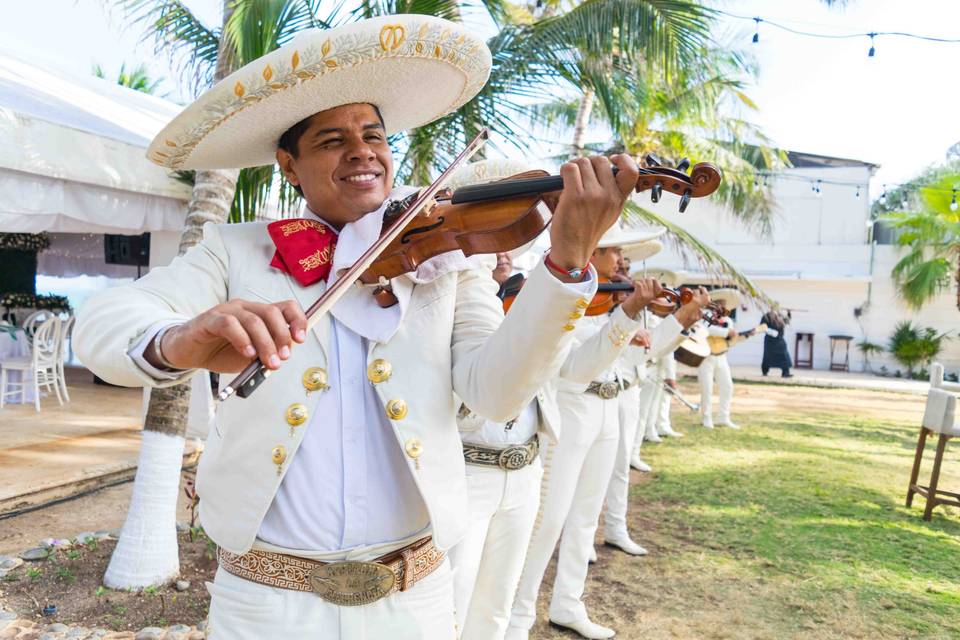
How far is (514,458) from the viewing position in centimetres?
283

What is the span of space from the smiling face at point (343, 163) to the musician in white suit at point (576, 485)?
75.5 inches

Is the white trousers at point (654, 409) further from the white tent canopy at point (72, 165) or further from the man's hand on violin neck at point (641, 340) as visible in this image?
the white tent canopy at point (72, 165)

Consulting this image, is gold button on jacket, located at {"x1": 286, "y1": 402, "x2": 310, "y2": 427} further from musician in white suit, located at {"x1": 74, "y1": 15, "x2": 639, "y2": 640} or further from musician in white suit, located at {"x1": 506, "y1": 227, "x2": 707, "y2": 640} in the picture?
musician in white suit, located at {"x1": 506, "y1": 227, "x2": 707, "y2": 640}

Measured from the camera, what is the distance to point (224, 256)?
1.59 meters

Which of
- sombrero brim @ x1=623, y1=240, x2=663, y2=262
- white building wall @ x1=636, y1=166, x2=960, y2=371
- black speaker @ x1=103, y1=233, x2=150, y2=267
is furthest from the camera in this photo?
white building wall @ x1=636, y1=166, x2=960, y2=371

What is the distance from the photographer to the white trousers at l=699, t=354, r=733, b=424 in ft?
35.7

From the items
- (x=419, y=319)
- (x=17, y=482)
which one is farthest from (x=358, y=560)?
(x=17, y=482)

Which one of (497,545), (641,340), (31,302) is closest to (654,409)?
(641,340)

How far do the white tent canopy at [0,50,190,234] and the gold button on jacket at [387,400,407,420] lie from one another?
5.23 metres

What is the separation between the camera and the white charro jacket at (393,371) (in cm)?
137

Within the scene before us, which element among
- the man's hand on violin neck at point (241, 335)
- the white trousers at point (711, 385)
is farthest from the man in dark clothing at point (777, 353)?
the man's hand on violin neck at point (241, 335)

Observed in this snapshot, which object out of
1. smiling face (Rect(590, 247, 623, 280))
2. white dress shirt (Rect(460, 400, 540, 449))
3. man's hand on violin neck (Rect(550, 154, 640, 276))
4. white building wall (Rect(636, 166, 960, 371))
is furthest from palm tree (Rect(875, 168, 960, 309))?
man's hand on violin neck (Rect(550, 154, 640, 276))

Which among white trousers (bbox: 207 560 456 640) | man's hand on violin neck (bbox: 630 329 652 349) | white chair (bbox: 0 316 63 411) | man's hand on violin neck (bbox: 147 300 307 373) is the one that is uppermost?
man's hand on violin neck (bbox: 147 300 307 373)

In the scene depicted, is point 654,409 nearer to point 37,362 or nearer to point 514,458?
point 514,458
